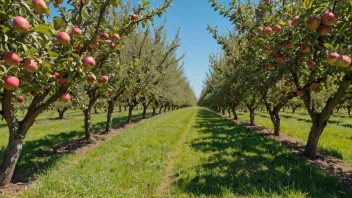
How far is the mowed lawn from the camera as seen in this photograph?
5.46 metres

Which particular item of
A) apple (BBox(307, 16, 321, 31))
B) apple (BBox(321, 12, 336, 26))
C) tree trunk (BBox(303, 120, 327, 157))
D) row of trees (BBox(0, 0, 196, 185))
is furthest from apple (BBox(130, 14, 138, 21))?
tree trunk (BBox(303, 120, 327, 157))

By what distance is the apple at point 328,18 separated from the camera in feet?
11.4

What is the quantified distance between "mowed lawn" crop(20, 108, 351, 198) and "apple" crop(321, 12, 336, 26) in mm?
3600

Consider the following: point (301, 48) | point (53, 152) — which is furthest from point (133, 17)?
point (53, 152)

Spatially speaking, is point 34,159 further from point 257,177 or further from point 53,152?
point 257,177

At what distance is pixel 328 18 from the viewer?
3482mm

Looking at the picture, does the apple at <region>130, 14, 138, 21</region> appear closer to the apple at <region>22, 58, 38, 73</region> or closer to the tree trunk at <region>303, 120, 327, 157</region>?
the apple at <region>22, 58, 38, 73</region>

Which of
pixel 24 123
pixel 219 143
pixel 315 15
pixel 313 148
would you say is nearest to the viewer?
pixel 315 15

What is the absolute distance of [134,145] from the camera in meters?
10.8

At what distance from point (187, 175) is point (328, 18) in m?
5.12

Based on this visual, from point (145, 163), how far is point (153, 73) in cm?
1186

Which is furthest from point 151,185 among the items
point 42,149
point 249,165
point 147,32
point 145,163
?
point 147,32

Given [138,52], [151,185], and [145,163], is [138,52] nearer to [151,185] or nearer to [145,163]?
[145,163]

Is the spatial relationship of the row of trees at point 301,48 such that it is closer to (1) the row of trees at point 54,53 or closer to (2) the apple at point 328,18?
(2) the apple at point 328,18
